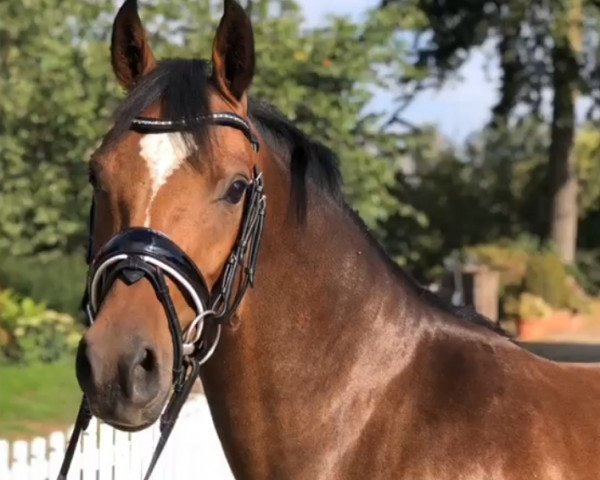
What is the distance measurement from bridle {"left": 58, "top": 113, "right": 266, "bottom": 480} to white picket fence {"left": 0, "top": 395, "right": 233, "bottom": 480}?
3630 millimetres

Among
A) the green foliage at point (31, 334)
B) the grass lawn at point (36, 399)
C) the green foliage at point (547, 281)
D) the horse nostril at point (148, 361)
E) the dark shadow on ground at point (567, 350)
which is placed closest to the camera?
the horse nostril at point (148, 361)

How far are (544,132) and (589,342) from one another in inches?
467

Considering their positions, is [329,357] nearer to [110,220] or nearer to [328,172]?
[328,172]

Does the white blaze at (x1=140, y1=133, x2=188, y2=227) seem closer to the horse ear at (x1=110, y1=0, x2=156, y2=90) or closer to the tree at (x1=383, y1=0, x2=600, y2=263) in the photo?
the horse ear at (x1=110, y1=0, x2=156, y2=90)

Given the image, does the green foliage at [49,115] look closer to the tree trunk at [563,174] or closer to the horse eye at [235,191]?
the horse eye at [235,191]

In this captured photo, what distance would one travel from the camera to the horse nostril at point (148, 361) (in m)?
2.35

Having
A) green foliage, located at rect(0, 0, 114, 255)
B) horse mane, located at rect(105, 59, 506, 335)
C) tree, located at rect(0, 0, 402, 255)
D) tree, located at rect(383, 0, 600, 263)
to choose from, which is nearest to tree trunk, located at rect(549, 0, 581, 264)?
tree, located at rect(383, 0, 600, 263)

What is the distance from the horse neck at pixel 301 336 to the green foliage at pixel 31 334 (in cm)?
1026

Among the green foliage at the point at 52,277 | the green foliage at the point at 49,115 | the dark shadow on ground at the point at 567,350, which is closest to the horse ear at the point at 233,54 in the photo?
the green foliage at the point at 49,115

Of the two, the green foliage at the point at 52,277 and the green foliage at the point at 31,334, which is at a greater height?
the green foliage at the point at 52,277

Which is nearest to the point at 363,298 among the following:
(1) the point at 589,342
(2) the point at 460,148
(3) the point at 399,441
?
(3) the point at 399,441

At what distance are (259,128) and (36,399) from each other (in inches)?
328

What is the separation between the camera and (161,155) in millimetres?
2551

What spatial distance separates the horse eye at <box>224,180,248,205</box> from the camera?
2.60m
